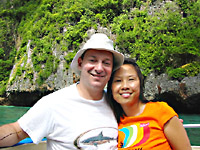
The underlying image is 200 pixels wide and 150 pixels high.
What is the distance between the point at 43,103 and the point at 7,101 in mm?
20549

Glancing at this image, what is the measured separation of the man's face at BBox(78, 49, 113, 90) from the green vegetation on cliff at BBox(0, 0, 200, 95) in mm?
12044

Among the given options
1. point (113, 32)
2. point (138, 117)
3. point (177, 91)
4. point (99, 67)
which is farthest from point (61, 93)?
point (113, 32)

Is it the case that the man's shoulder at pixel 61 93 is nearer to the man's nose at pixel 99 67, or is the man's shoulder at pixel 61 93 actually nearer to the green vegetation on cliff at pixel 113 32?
the man's nose at pixel 99 67

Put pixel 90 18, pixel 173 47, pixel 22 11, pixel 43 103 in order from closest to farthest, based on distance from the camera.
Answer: pixel 43 103 < pixel 173 47 < pixel 90 18 < pixel 22 11

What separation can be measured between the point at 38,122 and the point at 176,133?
0.88 metres

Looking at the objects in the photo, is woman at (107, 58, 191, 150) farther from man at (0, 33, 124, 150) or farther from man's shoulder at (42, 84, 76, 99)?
man's shoulder at (42, 84, 76, 99)

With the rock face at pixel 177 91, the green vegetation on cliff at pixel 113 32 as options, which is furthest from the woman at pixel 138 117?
the green vegetation on cliff at pixel 113 32

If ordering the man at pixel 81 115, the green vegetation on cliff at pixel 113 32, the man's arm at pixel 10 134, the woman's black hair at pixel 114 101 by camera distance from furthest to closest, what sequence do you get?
the green vegetation on cliff at pixel 113 32
the woman's black hair at pixel 114 101
the man at pixel 81 115
the man's arm at pixel 10 134

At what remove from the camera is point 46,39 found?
18422mm

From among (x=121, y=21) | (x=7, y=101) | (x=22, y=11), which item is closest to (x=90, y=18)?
(x=121, y=21)

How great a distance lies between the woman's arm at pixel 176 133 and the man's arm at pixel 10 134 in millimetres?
912

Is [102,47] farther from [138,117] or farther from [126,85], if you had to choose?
[138,117]

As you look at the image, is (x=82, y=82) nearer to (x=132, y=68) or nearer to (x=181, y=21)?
(x=132, y=68)

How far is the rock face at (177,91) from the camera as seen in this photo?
1220 cm
